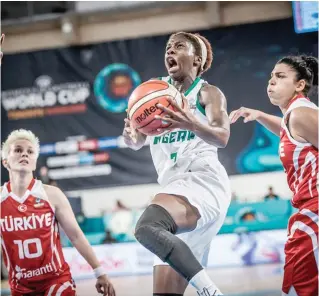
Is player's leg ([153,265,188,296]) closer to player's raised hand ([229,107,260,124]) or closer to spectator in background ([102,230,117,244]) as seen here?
player's raised hand ([229,107,260,124])

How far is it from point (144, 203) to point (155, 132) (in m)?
9.36

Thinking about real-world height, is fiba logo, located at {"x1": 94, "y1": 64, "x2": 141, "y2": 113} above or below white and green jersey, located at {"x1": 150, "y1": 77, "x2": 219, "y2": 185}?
above

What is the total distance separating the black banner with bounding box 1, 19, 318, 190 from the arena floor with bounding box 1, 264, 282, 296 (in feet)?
13.1

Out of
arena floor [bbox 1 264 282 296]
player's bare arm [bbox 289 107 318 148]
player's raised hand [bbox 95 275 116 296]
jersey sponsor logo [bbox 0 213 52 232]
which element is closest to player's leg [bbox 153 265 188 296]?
player's raised hand [bbox 95 275 116 296]

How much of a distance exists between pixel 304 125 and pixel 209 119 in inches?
21.0

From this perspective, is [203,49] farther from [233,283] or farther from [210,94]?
[233,283]

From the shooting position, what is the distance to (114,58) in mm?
12375

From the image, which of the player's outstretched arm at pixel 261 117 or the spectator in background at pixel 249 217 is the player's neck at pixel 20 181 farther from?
the spectator in background at pixel 249 217

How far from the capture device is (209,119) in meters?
3.13

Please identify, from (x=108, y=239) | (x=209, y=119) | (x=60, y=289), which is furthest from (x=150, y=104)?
(x=108, y=239)

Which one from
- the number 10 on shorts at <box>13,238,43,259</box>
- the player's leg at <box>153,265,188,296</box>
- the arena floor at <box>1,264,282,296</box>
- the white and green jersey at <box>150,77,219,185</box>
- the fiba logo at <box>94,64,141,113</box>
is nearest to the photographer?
the player's leg at <box>153,265,188,296</box>

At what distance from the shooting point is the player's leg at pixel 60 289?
3.31m

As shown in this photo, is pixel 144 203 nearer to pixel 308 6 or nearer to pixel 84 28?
pixel 84 28

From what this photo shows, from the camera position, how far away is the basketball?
3002 mm
